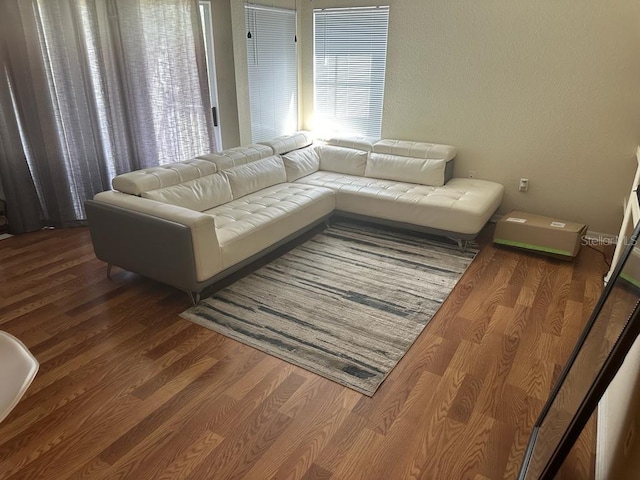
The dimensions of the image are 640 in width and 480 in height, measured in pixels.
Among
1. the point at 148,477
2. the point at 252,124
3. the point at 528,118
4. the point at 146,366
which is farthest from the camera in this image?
the point at 252,124

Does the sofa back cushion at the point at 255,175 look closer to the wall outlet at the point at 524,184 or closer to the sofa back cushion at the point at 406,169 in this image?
the sofa back cushion at the point at 406,169

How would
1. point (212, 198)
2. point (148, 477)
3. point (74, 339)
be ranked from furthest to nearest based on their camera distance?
point (212, 198) → point (74, 339) → point (148, 477)

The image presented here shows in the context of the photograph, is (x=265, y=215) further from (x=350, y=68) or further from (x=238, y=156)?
(x=350, y=68)

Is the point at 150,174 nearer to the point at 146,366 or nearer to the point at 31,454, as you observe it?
the point at 146,366

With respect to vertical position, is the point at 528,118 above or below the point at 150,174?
above

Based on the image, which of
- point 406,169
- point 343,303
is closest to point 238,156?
point 406,169

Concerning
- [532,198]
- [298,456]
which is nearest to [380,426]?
[298,456]

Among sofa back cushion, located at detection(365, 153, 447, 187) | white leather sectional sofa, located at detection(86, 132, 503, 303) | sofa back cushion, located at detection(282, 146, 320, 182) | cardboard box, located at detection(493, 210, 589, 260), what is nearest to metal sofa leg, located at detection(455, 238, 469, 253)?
white leather sectional sofa, located at detection(86, 132, 503, 303)

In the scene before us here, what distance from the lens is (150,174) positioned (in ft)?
10.4

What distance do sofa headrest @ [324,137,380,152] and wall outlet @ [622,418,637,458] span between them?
139 inches

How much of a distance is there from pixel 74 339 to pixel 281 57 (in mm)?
3659

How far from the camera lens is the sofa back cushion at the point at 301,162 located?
170 inches

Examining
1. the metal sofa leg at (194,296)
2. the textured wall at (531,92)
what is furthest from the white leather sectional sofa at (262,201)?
the textured wall at (531,92)

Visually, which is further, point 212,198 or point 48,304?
point 212,198
